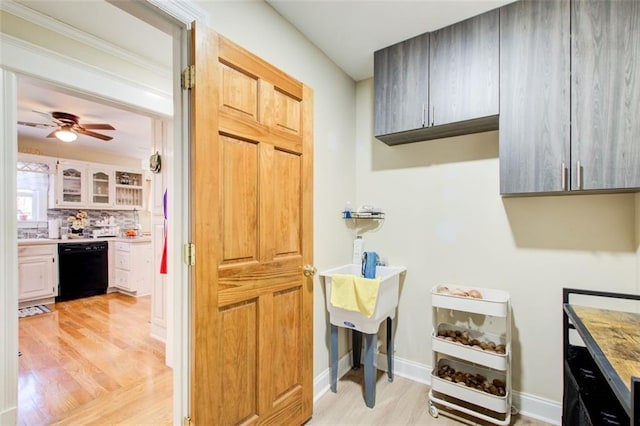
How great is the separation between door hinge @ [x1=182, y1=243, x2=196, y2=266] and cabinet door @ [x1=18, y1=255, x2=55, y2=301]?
4.66 meters

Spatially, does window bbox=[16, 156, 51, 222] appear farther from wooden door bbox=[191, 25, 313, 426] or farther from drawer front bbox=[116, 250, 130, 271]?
wooden door bbox=[191, 25, 313, 426]

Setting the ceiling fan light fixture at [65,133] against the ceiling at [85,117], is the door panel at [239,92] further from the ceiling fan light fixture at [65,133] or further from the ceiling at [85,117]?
the ceiling fan light fixture at [65,133]

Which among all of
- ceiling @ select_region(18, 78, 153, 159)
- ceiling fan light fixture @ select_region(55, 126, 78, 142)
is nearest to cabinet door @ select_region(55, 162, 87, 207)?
ceiling @ select_region(18, 78, 153, 159)

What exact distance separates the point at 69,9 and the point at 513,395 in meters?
3.69

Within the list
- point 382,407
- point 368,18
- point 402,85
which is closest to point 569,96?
point 402,85

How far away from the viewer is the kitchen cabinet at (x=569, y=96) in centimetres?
140

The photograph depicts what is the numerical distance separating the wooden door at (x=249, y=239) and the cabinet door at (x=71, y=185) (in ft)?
16.4

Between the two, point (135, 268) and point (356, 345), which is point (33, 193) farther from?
point (356, 345)

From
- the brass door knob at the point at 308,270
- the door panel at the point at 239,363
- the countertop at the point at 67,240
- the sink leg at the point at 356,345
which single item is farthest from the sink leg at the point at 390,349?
the countertop at the point at 67,240

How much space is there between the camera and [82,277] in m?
4.72

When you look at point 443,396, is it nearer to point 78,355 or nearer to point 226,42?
point 226,42

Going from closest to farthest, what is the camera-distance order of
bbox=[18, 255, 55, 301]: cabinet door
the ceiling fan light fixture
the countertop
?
the ceiling fan light fixture, bbox=[18, 255, 55, 301]: cabinet door, the countertop

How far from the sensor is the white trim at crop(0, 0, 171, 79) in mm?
1735

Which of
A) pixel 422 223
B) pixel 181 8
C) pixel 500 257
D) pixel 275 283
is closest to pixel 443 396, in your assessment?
pixel 500 257
